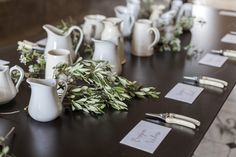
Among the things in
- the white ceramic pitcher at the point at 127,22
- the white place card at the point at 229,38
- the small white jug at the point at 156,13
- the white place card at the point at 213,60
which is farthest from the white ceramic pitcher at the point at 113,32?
the white place card at the point at 229,38

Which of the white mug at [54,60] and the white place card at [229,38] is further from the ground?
the white mug at [54,60]

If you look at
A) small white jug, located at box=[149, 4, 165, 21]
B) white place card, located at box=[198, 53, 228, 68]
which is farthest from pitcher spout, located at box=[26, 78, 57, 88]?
small white jug, located at box=[149, 4, 165, 21]

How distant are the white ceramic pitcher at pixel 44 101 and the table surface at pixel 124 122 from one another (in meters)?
0.02

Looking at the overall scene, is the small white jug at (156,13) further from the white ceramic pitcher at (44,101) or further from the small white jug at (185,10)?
the white ceramic pitcher at (44,101)

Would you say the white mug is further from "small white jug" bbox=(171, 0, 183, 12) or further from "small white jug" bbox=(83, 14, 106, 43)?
"small white jug" bbox=(171, 0, 183, 12)

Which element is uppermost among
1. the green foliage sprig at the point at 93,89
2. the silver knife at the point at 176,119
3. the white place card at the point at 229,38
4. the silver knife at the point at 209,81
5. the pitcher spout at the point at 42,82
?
the pitcher spout at the point at 42,82

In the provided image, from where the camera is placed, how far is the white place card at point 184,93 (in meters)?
1.12

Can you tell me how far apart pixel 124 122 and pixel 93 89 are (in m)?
0.14

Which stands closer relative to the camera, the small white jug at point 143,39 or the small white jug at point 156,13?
the small white jug at point 143,39

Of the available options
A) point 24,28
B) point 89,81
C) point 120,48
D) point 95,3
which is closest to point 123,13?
point 120,48

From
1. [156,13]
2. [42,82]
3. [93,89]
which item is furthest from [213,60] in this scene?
[42,82]

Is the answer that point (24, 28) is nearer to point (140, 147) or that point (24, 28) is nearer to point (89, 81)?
point (89, 81)

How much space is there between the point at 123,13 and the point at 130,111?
78 centimetres

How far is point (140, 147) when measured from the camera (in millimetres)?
859
